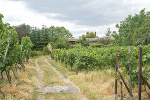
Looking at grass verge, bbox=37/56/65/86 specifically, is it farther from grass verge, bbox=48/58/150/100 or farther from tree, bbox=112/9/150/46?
tree, bbox=112/9/150/46

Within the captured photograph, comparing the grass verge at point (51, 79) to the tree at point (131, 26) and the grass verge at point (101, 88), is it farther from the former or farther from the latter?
the tree at point (131, 26)

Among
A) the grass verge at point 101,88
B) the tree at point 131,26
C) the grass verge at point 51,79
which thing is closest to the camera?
the grass verge at point 101,88

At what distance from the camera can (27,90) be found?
677cm

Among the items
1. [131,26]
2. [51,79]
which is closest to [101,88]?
[51,79]

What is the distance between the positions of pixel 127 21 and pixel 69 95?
4001 cm

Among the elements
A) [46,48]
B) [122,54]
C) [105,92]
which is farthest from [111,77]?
[46,48]

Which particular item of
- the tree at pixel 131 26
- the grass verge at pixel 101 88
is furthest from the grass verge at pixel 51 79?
the tree at pixel 131 26

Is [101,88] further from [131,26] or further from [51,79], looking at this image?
[131,26]

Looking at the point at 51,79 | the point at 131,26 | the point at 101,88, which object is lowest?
the point at 51,79

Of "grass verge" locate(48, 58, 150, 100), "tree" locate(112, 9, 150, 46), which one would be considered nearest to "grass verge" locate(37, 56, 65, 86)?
"grass verge" locate(48, 58, 150, 100)

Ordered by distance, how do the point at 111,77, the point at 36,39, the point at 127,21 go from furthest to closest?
the point at 36,39, the point at 127,21, the point at 111,77

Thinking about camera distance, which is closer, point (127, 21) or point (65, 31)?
point (127, 21)

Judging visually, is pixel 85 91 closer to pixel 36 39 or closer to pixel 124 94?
pixel 124 94

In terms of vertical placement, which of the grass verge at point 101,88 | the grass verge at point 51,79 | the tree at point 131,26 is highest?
the tree at point 131,26
